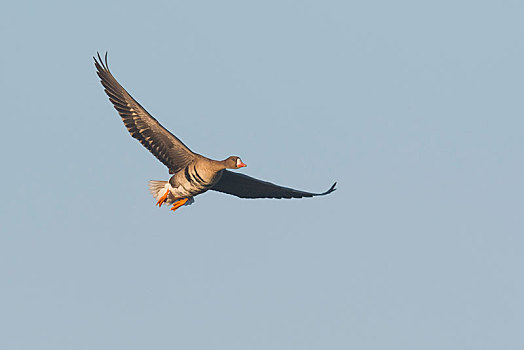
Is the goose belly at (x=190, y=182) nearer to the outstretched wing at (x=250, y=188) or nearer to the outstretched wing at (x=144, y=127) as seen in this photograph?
the outstretched wing at (x=144, y=127)

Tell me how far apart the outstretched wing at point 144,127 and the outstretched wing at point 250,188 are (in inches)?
89.9

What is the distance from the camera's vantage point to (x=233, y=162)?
81.2 ft

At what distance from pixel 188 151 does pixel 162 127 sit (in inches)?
41.7

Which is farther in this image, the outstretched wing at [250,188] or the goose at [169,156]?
the outstretched wing at [250,188]

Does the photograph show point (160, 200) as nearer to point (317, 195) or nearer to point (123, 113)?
point (123, 113)

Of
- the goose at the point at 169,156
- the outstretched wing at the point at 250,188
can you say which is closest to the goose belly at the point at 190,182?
the goose at the point at 169,156

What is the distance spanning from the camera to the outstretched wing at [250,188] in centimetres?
2758

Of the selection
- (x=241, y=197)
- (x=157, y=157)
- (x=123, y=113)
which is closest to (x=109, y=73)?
(x=123, y=113)

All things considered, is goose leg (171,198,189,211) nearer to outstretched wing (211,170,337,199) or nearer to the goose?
the goose

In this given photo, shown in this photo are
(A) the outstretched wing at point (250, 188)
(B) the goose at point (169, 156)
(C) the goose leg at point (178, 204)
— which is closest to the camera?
(B) the goose at point (169, 156)

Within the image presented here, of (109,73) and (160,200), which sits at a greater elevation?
(109,73)

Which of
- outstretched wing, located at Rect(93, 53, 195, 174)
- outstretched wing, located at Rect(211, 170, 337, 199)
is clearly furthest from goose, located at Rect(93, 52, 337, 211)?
outstretched wing, located at Rect(211, 170, 337, 199)

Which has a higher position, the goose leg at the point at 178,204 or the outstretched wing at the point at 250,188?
the outstretched wing at the point at 250,188

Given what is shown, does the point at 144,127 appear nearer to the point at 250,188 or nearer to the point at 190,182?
the point at 190,182
